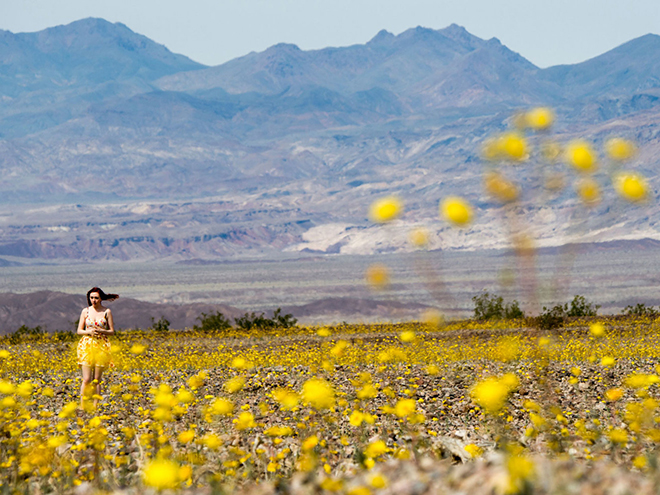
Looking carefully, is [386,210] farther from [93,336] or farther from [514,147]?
[93,336]

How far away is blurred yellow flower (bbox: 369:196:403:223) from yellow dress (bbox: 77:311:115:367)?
18.8ft

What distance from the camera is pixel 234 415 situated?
8.04m

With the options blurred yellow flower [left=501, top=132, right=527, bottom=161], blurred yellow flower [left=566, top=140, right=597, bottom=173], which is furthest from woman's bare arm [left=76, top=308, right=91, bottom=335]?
blurred yellow flower [left=566, top=140, right=597, bottom=173]

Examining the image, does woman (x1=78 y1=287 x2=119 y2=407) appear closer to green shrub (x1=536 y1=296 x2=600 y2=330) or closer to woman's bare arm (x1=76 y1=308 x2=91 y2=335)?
woman's bare arm (x1=76 y1=308 x2=91 y2=335)

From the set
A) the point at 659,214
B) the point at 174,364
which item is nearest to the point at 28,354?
the point at 174,364

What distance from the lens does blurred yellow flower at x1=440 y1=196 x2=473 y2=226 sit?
331 centimetres

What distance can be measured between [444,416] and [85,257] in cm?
20062

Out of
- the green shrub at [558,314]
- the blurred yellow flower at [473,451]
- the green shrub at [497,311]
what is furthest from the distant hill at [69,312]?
the blurred yellow flower at [473,451]

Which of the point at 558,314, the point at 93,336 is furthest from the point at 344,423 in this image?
the point at 558,314

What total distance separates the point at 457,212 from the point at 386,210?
372 millimetres

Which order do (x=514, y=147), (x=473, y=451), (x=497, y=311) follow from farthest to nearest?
(x=497, y=311), (x=473, y=451), (x=514, y=147)

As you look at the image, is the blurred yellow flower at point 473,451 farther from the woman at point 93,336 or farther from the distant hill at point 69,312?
the distant hill at point 69,312

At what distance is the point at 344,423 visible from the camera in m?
7.91

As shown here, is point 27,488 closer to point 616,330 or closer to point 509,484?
point 509,484
